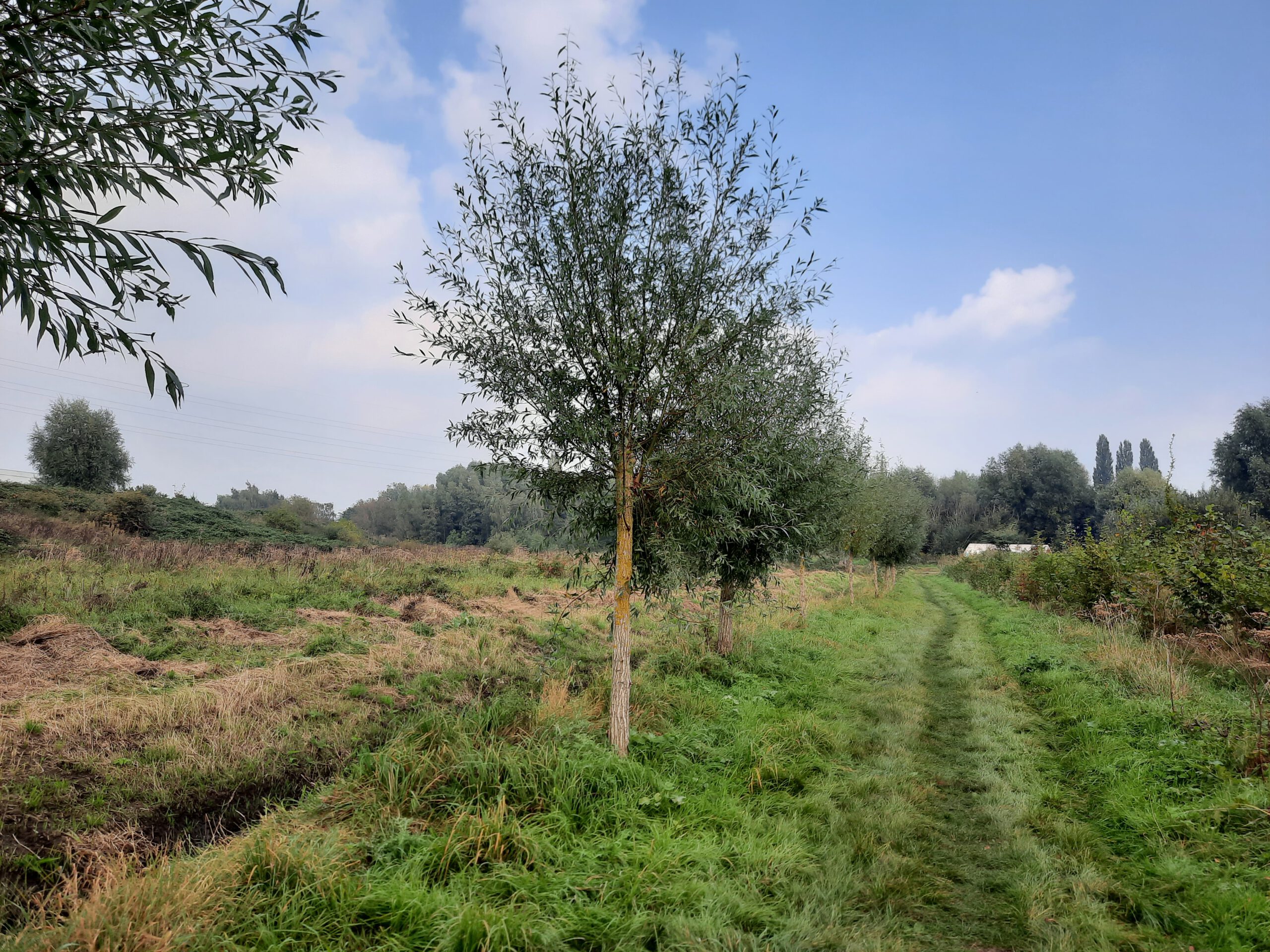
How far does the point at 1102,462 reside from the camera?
351 ft

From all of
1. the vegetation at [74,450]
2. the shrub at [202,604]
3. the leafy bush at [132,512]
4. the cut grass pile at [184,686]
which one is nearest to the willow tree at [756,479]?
the cut grass pile at [184,686]

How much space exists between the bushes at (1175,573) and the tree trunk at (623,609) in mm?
9810

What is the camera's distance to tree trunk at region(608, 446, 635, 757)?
716 centimetres

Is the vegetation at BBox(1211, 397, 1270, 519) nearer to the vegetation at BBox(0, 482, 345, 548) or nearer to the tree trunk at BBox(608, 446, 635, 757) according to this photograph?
the tree trunk at BBox(608, 446, 635, 757)

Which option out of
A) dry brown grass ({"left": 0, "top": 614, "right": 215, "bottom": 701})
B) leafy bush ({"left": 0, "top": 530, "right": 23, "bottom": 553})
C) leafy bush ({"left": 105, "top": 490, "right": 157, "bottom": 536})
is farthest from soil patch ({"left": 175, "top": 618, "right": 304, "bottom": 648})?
leafy bush ({"left": 105, "top": 490, "right": 157, "bottom": 536})

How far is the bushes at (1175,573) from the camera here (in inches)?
438

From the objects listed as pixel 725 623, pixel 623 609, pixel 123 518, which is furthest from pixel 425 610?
pixel 123 518

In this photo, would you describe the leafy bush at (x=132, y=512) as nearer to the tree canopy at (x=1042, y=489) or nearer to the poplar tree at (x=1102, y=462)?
the tree canopy at (x=1042, y=489)

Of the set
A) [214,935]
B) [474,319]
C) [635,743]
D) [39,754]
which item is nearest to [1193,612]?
[635,743]

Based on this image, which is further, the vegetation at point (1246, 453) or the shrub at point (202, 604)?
the vegetation at point (1246, 453)

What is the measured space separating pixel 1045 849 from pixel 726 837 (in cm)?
309

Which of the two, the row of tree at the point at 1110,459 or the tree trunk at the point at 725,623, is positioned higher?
the row of tree at the point at 1110,459

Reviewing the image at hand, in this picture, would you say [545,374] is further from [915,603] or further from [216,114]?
[915,603]

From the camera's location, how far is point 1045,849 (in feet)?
17.9
